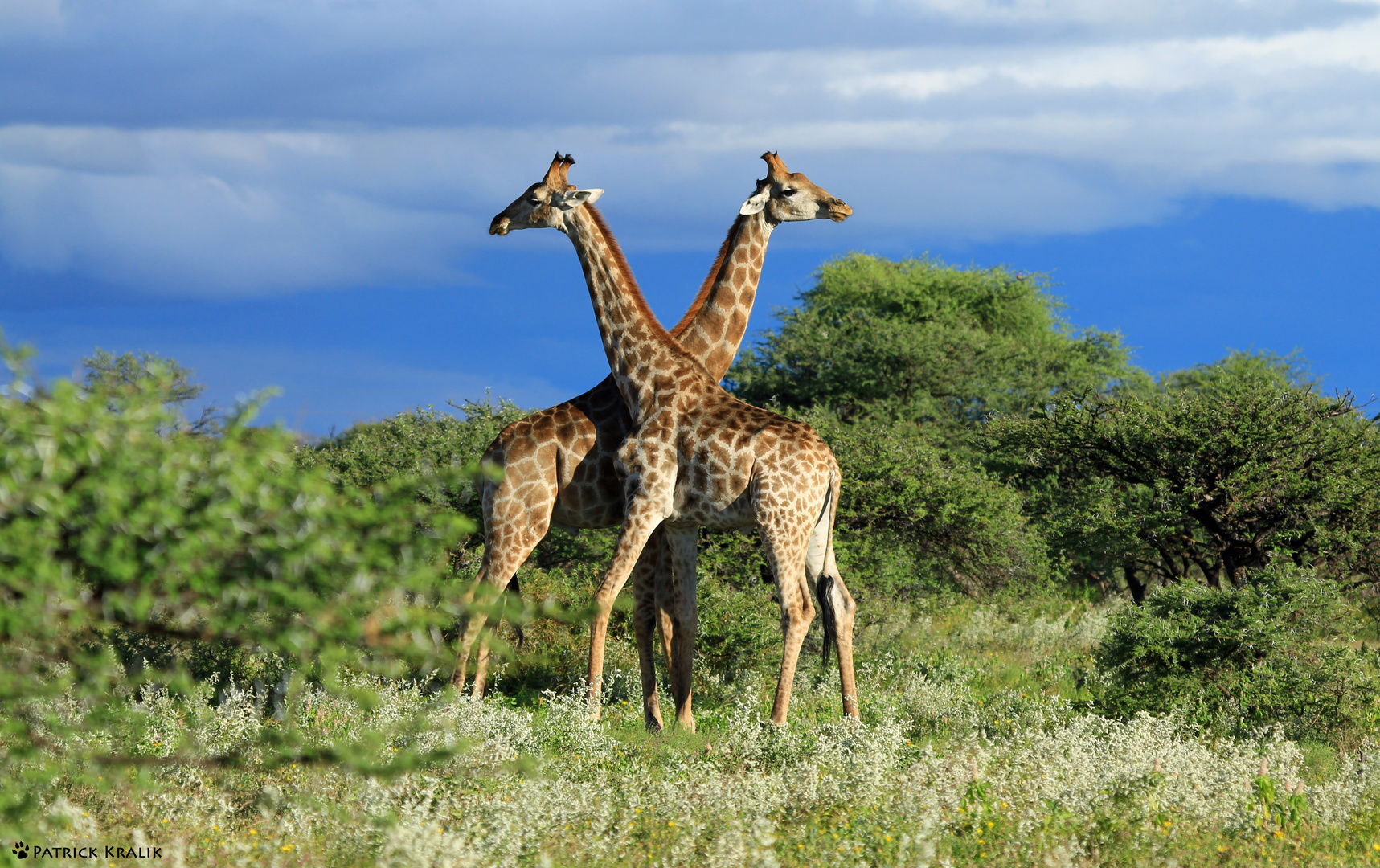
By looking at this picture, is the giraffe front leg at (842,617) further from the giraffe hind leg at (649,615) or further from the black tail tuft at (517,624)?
the black tail tuft at (517,624)

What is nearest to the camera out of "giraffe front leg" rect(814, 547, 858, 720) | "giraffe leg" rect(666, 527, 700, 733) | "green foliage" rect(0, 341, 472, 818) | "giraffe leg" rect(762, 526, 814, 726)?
"green foliage" rect(0, 341, 472, 818)

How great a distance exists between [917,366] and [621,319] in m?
20.6

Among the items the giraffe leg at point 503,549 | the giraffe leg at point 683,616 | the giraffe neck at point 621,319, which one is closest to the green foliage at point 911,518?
the giraffe leg at point 683,616

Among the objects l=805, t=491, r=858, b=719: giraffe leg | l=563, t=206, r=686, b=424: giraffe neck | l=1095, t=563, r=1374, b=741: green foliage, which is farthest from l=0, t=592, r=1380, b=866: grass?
l=563, t=206, r=686, b=424: giraffe neck

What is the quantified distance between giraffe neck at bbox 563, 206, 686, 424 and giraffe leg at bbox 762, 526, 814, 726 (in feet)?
5.49

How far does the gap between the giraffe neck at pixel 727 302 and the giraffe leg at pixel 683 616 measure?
1.74 meters

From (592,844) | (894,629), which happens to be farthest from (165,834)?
(894,629)

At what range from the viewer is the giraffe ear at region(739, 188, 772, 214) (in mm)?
11078

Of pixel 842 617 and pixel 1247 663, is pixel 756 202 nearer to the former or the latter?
pixel 842 617

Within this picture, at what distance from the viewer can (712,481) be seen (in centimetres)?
952

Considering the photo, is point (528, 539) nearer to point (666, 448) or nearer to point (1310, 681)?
point (666, 448)

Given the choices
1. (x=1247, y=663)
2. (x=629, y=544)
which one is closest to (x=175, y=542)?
(x=629, y=544)

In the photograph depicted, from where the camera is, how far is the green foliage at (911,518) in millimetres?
14508

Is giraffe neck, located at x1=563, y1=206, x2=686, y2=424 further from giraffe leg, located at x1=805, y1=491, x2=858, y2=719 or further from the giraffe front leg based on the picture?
the giraffe front leg
